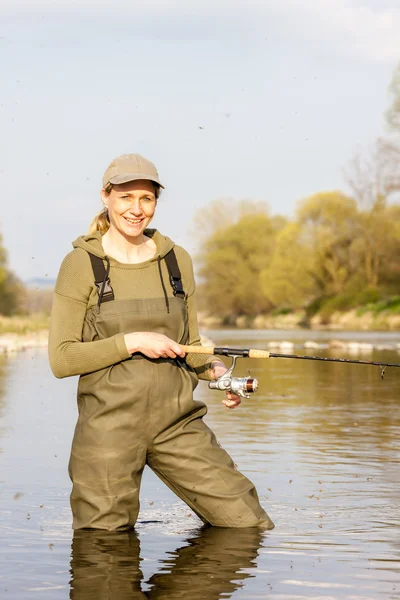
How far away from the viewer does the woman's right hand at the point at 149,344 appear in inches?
229

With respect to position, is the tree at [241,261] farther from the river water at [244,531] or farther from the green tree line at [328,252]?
the river water at [244,531]

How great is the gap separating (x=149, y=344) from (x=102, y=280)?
0.40 meters

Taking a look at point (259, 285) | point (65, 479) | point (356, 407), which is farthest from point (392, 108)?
point (65, 479)

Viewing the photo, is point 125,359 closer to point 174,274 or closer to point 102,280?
point 102,280

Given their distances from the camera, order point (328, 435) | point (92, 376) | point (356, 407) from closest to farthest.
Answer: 1. point (92, 376)
2. point (328, 435)
3. point (356, 407)

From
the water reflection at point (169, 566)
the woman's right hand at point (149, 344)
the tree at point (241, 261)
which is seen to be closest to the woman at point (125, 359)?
the woman's right hand at point (149, 344)

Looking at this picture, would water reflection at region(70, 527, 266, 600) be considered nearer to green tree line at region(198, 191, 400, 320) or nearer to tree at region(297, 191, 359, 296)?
green tree line at region(198, 191, 400, 320)

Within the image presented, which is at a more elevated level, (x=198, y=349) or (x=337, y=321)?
(x=337, y=321)

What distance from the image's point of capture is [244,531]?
6.40 m

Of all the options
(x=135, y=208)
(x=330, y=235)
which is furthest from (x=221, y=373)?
(x=330, y=235)

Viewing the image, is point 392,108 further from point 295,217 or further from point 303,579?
point 303,579

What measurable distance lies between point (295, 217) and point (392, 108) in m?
16.5

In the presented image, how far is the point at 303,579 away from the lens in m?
5.68

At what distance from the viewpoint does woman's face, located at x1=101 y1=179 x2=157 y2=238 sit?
19.8 ft
